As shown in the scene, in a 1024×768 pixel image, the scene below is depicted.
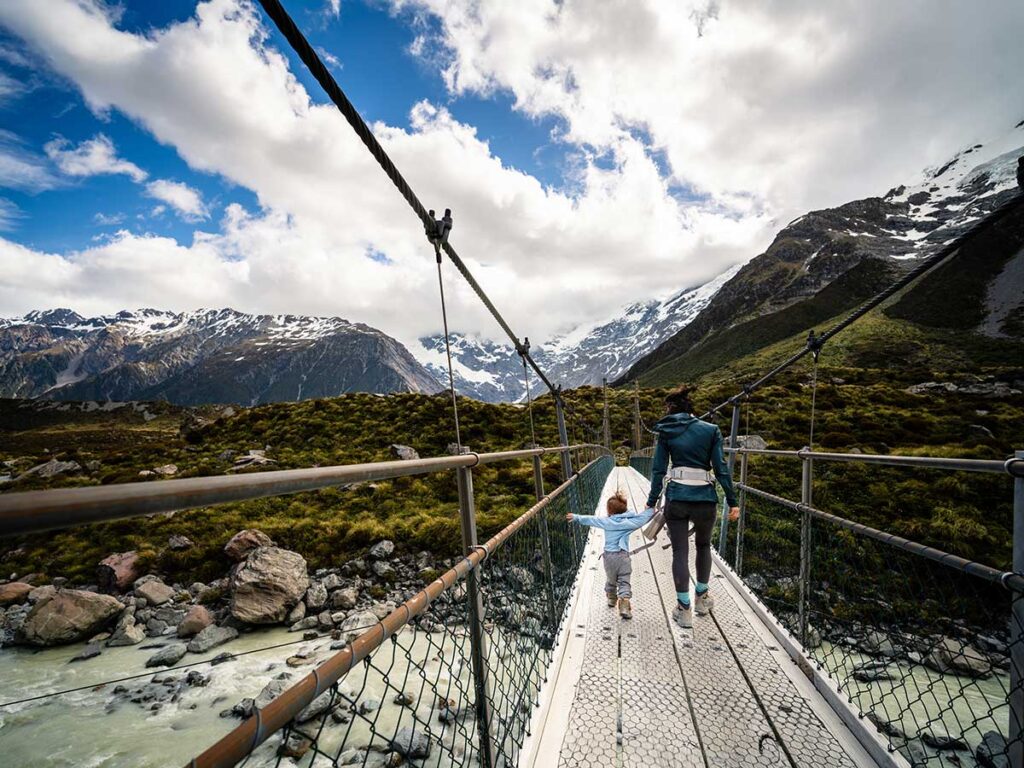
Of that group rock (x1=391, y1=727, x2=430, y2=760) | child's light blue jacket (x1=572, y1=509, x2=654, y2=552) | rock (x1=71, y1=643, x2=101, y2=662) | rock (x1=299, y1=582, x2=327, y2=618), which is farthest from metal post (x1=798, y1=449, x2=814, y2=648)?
rock (x1=71, y1=643, x2=101, y2=662)

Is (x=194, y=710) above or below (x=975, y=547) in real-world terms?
below

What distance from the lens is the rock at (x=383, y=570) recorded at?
10500mm

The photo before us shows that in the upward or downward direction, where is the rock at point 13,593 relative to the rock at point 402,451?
downward

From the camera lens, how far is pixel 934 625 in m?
7.62

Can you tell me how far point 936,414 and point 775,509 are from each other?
1946 centimetres

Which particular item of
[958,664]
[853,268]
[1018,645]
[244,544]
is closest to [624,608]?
[1018,645]

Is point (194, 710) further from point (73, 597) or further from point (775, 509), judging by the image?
point (775, 509)

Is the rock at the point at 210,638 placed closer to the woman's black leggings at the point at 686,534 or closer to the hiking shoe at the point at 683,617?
the hiking shoe at the point at 683,617

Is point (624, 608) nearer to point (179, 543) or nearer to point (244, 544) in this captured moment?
point (244, 544)

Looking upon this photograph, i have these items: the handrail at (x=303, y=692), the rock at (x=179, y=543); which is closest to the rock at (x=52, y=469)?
the rock at (x=179, y=543)

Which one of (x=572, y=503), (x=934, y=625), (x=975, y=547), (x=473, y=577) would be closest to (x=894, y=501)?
(x=975, y=547)

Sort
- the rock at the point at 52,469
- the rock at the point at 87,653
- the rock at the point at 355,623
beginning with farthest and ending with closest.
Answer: the rock at the point at 52,469, the rock at the point at 87,653, the rock at the point at 355,623

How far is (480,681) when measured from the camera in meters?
2.00

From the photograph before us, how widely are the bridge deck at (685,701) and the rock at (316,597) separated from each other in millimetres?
7376
